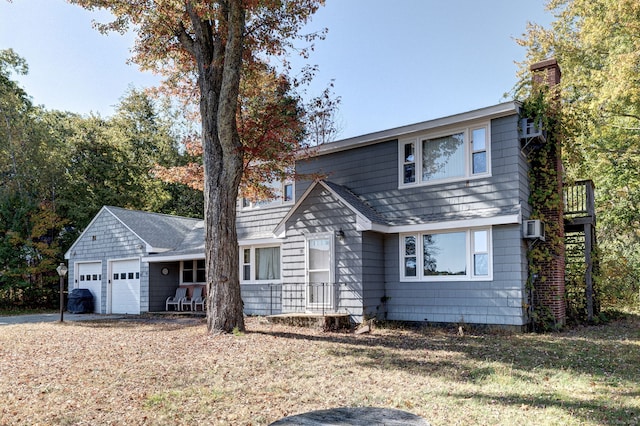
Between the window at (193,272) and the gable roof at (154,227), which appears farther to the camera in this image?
the window at (193,272)

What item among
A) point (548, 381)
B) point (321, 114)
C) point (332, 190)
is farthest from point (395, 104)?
point (548, 381)

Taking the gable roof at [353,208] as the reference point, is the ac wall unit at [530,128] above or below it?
above

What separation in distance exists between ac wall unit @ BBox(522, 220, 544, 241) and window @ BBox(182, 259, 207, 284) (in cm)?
1112

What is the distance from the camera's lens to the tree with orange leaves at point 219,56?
10.1 metres

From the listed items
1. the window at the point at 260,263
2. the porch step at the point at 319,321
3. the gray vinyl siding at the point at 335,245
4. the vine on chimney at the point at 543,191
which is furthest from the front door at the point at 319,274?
the vine on chimney at the point at 543,191

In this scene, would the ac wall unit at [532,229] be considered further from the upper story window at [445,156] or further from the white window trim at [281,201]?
the white window trim at [281,201]

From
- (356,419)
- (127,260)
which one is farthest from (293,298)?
(356,419)

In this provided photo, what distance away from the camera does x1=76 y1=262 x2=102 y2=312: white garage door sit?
18781 mm

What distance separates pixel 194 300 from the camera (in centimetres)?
1681

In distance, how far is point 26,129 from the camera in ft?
74.0

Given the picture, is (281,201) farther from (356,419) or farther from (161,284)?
(356,419)

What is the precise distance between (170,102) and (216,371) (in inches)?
1126

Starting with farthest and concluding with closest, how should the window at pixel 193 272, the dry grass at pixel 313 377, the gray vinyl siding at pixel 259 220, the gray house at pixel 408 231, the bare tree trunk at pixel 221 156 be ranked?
1. the window at pixel 193 272
2. the gray vinyl siding at pixel 259 220
3. the gray house at pixel 408 231
4. the bare tree trunk at pixel 221 156
5. the dry grass at pixel 313 377

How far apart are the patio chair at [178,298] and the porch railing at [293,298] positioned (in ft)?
12.1
